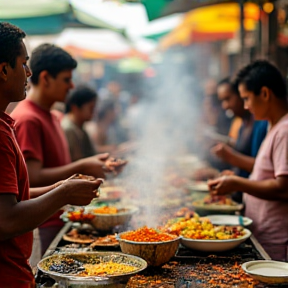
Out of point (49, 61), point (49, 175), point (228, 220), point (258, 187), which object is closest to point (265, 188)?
point (258, 187)

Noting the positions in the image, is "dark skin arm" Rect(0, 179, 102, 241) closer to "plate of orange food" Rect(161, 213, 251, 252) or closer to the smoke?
"plate of orange food" Rect(161, 213, 251, 252)

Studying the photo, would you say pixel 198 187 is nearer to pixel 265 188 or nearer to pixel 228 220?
pixel 228 220

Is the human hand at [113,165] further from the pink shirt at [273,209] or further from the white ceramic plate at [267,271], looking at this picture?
the white ceramic plate at [267,271]

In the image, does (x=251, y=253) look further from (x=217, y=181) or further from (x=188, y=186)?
(x=188, y=186)

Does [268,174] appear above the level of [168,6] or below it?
below

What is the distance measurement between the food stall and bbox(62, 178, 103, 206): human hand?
16.2 inches

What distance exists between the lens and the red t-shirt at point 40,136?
4516 mm

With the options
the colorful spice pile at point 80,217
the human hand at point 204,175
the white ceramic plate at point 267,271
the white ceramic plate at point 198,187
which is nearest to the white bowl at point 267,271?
the white ceramic plate at point 267,271

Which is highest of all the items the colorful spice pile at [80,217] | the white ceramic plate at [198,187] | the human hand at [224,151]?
the human hand at [224,151]

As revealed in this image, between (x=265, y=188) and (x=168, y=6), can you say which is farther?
(x=168, y=6)

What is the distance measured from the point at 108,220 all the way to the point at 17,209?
1920mm

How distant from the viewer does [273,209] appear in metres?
4.55

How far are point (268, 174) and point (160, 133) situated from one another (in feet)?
37.8

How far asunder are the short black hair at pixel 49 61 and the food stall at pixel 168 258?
1334 millimetres
